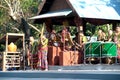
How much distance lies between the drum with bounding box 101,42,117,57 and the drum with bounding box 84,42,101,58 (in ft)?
0.69

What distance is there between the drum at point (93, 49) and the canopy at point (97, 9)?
1377 mm

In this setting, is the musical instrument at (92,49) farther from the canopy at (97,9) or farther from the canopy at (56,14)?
the canopy at (56,14)

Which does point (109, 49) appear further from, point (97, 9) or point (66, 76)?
point (66, 76)

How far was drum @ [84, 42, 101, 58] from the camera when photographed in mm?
19734

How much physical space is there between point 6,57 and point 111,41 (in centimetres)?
525

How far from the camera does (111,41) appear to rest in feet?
67.8

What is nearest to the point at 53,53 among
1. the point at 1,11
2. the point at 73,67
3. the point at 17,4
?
the point at 73,67

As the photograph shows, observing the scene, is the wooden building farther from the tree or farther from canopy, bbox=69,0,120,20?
the tree

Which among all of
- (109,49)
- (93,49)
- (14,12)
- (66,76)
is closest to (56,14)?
(93,49)

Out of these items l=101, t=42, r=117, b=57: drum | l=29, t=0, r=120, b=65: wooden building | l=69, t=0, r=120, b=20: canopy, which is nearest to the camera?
l=101, t=42, r=117, b=57: drum

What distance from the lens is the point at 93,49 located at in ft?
64.9

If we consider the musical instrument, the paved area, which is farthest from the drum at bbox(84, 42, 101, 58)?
the paved area

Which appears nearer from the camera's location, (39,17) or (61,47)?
(61,47)

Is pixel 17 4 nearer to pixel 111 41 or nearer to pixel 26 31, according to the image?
pixel 26 31
